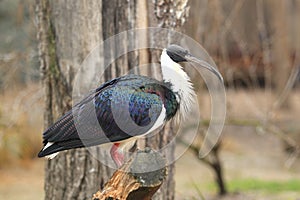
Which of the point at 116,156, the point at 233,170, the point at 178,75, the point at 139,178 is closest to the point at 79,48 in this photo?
the point at 116,156

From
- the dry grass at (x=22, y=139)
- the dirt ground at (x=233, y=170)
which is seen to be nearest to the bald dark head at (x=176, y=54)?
the dirt ground at (x=233, y=170)

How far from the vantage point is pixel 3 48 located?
10.2 meters

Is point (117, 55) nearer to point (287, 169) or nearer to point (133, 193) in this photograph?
point (133, 193)

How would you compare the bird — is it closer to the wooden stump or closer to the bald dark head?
the bald dark head

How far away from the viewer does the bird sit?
352 cm

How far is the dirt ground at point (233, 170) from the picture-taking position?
797cm

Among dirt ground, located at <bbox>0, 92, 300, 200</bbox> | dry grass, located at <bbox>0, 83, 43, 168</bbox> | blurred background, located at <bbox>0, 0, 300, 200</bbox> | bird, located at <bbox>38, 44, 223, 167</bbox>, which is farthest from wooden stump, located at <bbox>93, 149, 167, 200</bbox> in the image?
dry grass, located at <bbox>0, 83, 43, 168</bbox>

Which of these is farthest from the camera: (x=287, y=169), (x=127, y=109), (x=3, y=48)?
(x=3, y=48)

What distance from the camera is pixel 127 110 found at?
356cm

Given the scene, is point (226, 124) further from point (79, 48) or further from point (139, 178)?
point (139, 178)

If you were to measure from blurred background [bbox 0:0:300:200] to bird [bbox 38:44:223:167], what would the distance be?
8.02 feet

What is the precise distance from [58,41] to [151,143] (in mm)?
994

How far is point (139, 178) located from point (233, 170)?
6.24 metres

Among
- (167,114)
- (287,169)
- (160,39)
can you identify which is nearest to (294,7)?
(287,169)
